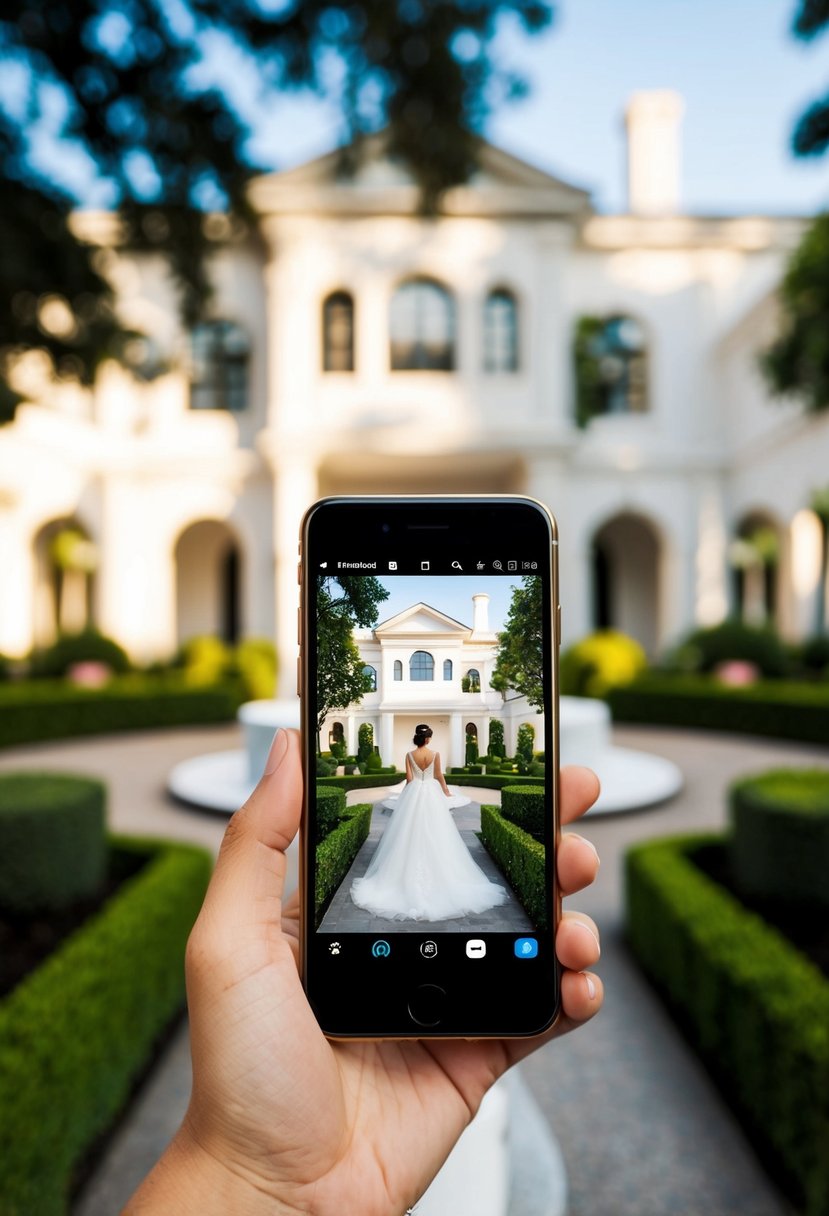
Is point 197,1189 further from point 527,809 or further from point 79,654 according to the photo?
point 79,654

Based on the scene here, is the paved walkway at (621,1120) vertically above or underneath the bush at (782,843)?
underneath

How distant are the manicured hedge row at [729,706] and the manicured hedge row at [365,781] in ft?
38.6

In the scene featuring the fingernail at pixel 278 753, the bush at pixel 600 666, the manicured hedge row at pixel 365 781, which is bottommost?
the bush at pixel 600 666

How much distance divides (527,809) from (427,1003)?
381mm

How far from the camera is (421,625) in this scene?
141cm

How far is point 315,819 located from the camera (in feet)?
4.60

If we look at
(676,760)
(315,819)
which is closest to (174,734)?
(676,760)

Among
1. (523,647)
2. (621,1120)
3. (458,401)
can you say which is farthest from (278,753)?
(458,401)

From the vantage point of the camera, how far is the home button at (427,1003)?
1363mm

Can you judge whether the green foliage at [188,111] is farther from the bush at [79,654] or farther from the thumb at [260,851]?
the bush at [79,654]

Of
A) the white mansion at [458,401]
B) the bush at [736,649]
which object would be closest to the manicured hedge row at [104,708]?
the white mansion at [458,401]

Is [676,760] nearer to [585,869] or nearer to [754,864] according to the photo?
[754,864]

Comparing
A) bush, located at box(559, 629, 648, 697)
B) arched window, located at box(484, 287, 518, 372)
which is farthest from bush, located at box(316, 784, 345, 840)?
arched window, located at box(484, 287, 518, 372)

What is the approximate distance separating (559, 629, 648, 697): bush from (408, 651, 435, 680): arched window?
1335cm
